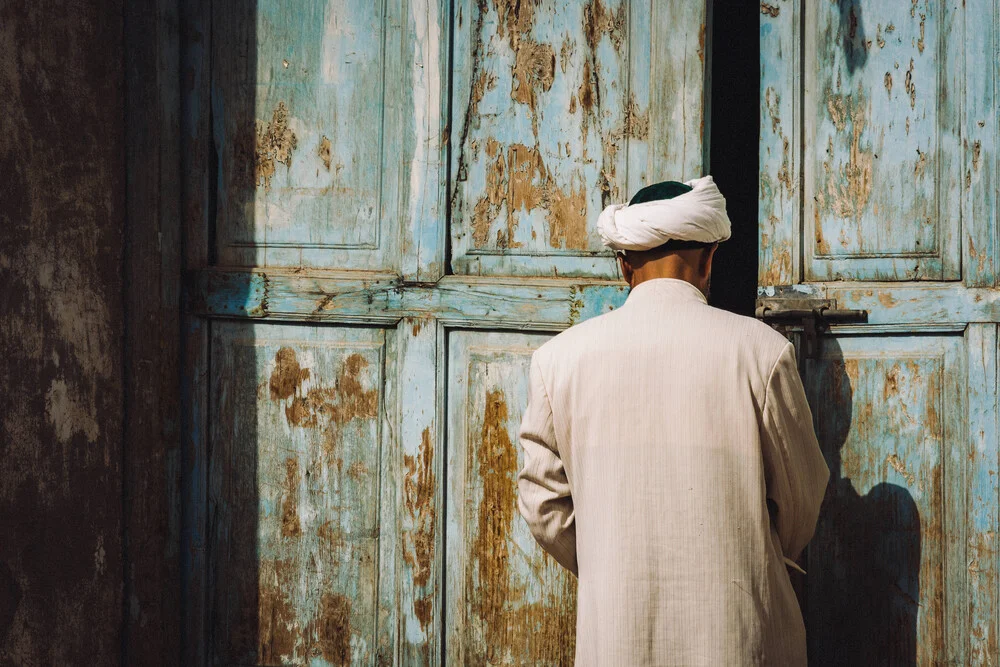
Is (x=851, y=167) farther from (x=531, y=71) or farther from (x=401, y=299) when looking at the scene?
(x=401, y=299)

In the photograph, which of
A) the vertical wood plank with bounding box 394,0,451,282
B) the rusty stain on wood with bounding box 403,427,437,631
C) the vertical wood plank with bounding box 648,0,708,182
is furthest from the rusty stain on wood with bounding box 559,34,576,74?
the rusty stain on wood with bounding box 403,427,437,631

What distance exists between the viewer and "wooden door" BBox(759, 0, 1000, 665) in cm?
213

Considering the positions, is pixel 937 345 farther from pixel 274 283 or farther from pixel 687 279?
pixel 274 283

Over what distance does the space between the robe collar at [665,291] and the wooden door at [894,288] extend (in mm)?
634

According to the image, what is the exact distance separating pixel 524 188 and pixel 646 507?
3.48 feet

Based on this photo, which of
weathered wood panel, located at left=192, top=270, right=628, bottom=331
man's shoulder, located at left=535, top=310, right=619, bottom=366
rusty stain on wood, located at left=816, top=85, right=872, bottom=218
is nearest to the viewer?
man's shoulder, located at left=535, top=310, right=619, bottom=366

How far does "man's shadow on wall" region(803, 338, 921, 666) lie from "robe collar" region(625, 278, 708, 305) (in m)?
0.69

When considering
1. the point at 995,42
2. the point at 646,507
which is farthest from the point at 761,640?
the point at 995,42

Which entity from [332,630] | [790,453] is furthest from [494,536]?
[790,453]

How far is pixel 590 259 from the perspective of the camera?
2.36 metres

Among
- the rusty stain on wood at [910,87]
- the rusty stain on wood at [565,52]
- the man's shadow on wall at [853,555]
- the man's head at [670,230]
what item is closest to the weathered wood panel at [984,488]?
the man's shadow on wall at [853,555]

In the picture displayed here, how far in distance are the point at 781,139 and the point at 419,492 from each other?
4.54 ft

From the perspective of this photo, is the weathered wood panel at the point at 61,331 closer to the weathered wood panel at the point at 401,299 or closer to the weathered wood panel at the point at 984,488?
the weathered wood panel at the point at 401,299

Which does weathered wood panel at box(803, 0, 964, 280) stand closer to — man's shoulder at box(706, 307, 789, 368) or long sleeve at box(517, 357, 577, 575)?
man's shoulder at box(706, 307, 789, 368)
